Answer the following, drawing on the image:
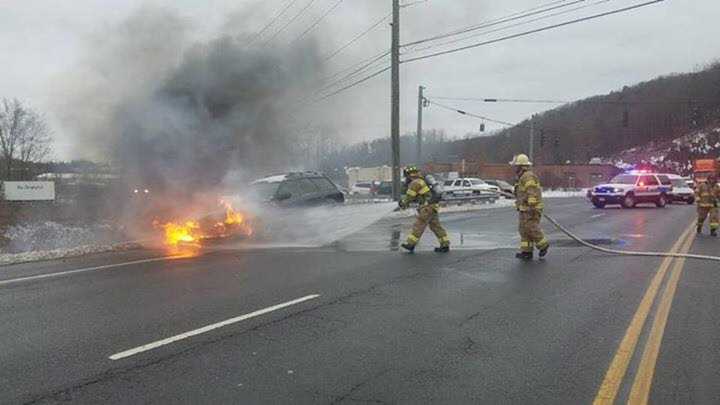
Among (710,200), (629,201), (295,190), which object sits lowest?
(629,201)

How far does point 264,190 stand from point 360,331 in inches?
374

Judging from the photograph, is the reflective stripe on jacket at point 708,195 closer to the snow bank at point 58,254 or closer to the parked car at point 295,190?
the parked car at point 295,190

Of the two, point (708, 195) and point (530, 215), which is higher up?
point (708, 195)

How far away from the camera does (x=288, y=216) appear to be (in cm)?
1462

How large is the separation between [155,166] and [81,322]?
28.1 ft

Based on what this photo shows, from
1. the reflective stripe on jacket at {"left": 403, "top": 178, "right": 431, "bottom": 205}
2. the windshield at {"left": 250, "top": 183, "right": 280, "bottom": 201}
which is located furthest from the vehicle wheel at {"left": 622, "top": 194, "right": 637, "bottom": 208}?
the reflective stripe on jacket at {"left": 403, "top": 178, "right": 431, "bottom": 205}

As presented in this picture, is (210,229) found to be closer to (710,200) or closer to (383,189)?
(710,200)

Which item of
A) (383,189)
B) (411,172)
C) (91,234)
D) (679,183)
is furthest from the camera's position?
(383,189)

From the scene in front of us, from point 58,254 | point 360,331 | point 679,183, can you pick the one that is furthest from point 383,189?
A: point 360,331

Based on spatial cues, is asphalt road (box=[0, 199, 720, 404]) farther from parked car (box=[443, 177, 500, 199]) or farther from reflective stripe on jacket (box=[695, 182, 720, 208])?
parked car (box=[443, 177, 500, 199])

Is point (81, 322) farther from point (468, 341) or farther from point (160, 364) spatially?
point (468, 341)

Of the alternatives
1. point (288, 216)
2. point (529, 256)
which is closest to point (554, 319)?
point (529, 256)

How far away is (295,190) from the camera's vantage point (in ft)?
49.8

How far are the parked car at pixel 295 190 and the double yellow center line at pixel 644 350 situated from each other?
8.35m
